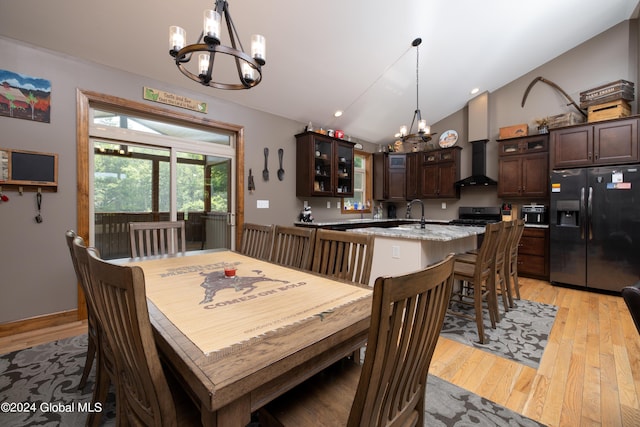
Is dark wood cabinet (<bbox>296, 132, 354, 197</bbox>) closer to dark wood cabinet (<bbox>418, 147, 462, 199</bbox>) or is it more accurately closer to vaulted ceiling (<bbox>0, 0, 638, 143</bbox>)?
vaulted ceiling (<bbox>0, 0, 638, 143</bbox>)

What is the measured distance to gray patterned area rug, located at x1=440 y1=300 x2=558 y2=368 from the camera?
2.24 metres

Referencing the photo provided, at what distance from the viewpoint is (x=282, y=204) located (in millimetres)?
4461

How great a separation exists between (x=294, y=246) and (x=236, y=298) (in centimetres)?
88

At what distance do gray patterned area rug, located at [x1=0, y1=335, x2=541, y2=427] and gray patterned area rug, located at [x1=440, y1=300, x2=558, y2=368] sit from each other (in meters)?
0.72

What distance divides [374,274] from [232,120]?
2.77m

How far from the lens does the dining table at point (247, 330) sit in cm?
73

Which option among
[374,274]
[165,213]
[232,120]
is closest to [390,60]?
[232,120]

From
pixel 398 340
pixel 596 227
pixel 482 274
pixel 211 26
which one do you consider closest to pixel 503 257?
pixel 482 274

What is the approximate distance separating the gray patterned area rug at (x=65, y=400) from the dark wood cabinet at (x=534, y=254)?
361cm

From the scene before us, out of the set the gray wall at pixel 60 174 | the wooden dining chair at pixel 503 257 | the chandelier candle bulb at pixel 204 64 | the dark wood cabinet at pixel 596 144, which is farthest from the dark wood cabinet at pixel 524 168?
the chandelier candle bulb at pixel 204 64

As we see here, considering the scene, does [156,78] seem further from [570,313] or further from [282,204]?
[570,313]

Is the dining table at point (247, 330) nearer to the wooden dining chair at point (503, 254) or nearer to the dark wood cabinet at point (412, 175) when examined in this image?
the wooden dining chair at point (503, 254)

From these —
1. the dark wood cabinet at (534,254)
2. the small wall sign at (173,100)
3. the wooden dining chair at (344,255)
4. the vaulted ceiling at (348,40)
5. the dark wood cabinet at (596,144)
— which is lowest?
the dark wood cabinet at (534,254)

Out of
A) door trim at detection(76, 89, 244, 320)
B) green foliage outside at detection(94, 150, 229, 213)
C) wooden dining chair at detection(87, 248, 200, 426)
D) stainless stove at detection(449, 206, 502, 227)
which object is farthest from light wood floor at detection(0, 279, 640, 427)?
stainless stove at detection(449, 206, 502, 227)
